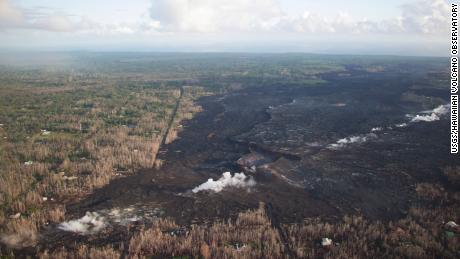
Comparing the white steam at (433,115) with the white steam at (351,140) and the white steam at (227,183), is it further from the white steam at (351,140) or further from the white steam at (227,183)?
the white steam at (227,183)

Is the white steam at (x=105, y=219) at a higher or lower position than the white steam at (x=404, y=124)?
lower

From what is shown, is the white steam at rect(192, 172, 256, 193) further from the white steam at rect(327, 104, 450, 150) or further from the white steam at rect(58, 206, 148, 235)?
the white steam at rect(327, 104, 450, 150)

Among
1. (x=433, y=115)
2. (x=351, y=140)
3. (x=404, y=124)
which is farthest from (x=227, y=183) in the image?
(x=433, y=115)

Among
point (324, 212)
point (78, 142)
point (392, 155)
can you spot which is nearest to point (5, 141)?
point (78, 142)

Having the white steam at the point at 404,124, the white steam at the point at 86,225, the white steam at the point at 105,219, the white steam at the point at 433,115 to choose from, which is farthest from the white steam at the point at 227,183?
the white steam at the point at 433,115

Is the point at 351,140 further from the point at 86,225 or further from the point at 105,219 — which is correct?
the point at 86,225

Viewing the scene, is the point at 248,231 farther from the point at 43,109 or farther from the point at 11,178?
the point at 43,109
